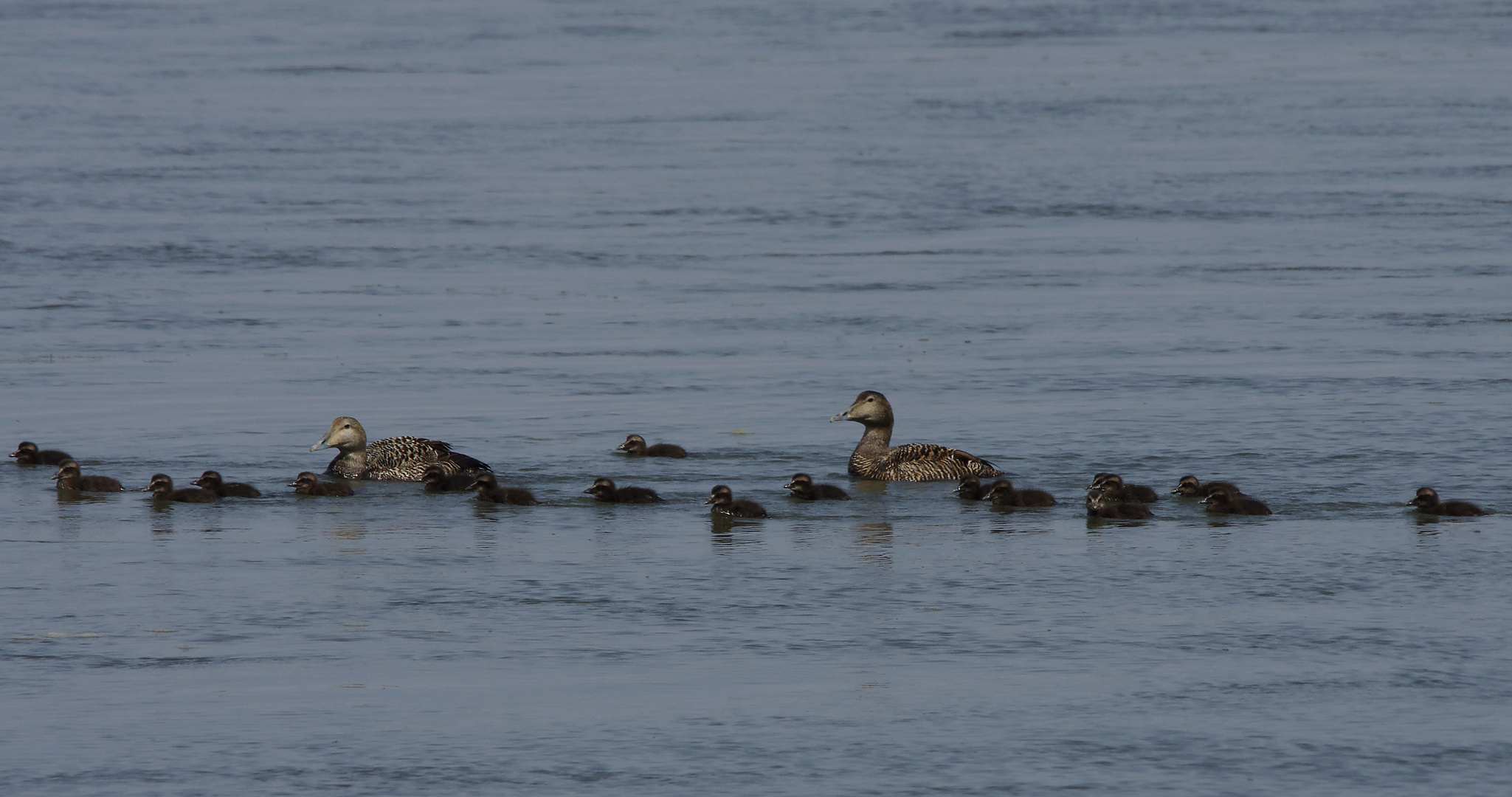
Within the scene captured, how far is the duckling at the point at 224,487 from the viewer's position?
43.3ft

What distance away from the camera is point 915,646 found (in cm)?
982

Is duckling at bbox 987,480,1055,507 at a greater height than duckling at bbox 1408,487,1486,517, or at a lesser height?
greater

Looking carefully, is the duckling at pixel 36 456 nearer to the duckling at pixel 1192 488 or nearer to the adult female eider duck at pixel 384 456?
the adult female eider duck at pixel 384 456

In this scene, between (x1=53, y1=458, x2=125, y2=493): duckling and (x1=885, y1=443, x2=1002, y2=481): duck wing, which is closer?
(x1=53, y1=458, x2=125, y2=493): duckling

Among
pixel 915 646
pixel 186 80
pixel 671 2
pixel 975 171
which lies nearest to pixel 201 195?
pixel 975 171

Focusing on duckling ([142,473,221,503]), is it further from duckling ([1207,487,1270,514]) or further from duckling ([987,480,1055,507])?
duckling ([1207,487,1270,514])

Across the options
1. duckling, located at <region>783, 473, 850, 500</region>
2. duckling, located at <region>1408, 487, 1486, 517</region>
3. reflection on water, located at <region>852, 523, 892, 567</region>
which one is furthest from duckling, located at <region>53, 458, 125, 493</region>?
duckling, located at <region>1408, 487, 1486, 517</region>

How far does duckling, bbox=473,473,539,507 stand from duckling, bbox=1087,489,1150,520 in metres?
3.20

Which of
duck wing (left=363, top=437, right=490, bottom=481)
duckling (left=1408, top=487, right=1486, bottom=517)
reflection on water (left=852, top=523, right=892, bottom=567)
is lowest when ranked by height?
reflection on water (left=852, top=523, right=892, bottom=567)

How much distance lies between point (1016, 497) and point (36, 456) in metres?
6.02

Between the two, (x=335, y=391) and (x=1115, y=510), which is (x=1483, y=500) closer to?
(x=1115, y=510)

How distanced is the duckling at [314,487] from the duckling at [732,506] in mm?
2454

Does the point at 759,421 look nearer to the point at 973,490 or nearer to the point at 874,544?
the point at 973,490

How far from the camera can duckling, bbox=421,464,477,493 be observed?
13.7 metres
